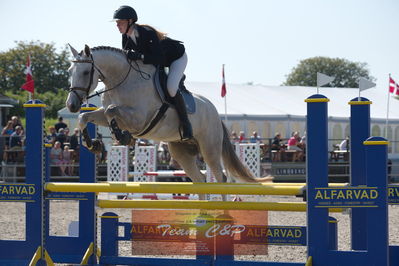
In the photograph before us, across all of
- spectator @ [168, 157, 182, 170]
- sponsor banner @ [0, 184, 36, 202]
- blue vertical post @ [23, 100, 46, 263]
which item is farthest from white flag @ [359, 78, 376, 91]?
spectator @ [168, 157, 182, 170]

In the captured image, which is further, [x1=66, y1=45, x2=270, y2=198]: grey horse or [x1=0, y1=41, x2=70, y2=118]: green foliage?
[x1=0, y1=41, x2=70, y2=118]: green foliage

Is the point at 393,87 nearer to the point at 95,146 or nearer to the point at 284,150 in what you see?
the point at 284,150

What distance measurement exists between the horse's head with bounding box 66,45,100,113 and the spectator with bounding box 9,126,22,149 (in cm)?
937

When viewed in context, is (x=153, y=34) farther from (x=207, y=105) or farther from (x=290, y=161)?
(x=290, y=161)

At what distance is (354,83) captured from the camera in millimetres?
66250

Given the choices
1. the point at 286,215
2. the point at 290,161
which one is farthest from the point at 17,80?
the point at 286,215

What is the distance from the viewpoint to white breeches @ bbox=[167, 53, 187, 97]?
191 inches

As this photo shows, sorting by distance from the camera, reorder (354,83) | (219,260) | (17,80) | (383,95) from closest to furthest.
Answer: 1. (219,260)
2. (383,95)
3. (17,80)
4. (354,83)

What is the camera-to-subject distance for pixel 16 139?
13.3 m

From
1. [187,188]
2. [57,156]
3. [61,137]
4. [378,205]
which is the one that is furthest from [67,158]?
[378,205]

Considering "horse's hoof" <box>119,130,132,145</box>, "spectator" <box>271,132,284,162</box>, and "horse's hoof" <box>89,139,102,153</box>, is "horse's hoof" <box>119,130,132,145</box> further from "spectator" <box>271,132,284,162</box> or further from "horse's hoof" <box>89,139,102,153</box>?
"spectator" <box>271,132,284,162</box>

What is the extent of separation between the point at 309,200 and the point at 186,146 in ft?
7.73

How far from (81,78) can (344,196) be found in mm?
2115

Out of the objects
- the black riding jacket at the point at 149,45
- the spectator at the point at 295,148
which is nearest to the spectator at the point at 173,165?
the spectator at the point at 295,148
